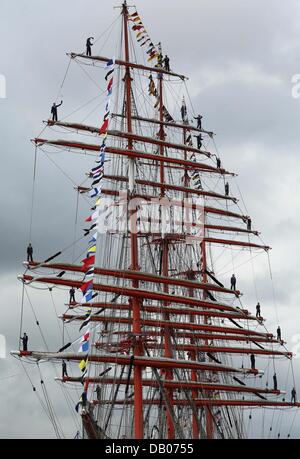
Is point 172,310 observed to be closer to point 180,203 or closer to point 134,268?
point 134,268

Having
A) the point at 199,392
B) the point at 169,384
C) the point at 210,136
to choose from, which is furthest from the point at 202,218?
the point at 169,384

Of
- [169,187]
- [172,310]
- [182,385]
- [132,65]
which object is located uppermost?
[132,65]

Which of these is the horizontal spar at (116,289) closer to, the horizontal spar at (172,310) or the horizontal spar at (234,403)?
the horizontal spar at (172,310)

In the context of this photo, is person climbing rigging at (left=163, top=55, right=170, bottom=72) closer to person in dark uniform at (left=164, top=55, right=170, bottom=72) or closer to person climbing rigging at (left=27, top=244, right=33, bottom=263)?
person in dark uniform at (left=164, top=55, right=170, bottom=72)

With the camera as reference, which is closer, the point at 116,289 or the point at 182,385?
the point at 116,289

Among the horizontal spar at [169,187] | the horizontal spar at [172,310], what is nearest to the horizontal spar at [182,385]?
the horizontal spar at [172,310]

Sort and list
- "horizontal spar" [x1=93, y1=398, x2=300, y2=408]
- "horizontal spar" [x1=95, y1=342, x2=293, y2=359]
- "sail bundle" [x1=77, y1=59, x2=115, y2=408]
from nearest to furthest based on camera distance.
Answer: "sail bundle" [x1=77, y1=59, x2=115, y2=408] → "horizontal spar" [x1=93, y1=398, x2=300, y2=408] → "horizontal spar" [x1=95, y1=342, x2=293, y2=359]

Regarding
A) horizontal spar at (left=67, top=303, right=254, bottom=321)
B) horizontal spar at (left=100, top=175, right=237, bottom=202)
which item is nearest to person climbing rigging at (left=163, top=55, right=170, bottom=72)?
horizontal spar at (left=100, top=175, right=237, bottom=202)

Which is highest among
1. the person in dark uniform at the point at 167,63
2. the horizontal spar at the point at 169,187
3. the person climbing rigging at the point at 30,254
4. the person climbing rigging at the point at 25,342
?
the person in dark uniform at the point at 167,63

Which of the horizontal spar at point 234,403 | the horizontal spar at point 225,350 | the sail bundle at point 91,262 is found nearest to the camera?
the sail bundle at point 91,262

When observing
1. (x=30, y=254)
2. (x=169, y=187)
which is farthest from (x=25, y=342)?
(x=169, y=187)

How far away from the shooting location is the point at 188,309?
186 feet

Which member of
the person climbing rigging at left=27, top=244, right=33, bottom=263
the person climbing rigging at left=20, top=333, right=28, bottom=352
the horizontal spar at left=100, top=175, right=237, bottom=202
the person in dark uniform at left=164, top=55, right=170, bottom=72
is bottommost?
the person climbing rigging at left=20, top=333, right=28, bottom=352

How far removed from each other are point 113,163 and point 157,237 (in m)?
8.68
